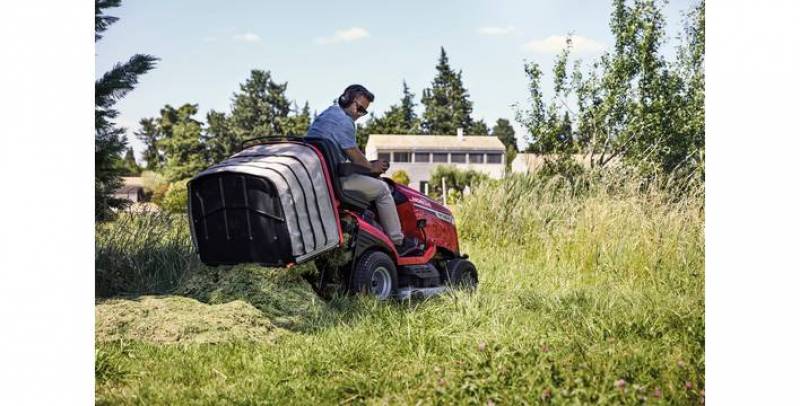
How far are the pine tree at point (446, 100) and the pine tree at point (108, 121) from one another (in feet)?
16.5

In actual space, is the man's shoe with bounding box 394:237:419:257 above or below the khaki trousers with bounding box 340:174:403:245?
below

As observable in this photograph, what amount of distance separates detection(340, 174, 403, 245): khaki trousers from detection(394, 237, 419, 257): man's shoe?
0.48ft

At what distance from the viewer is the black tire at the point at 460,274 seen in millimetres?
5617

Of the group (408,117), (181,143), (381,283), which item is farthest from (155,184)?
(381,283)

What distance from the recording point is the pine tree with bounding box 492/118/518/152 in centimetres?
2858

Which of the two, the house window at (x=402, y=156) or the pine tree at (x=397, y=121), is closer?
the pine tree at (x=397, y=121)

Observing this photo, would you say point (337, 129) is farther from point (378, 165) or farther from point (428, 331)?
point (428, 331)

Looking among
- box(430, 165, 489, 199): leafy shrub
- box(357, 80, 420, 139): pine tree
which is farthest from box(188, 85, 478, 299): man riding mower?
box(430, 165, 489, 199): leafy shrub

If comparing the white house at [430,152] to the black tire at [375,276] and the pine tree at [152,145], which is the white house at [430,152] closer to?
the pine tree at [152,145]

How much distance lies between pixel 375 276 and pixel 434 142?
1960 centimetres

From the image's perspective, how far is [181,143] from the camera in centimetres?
2006

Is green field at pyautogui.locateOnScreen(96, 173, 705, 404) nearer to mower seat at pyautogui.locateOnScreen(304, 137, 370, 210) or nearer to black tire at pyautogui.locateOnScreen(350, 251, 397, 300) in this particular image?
black tire at pyautogui.locateOnScreen(350, 251, 397, 300)

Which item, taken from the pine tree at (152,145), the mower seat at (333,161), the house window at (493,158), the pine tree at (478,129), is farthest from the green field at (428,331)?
the house window at (493,158)
